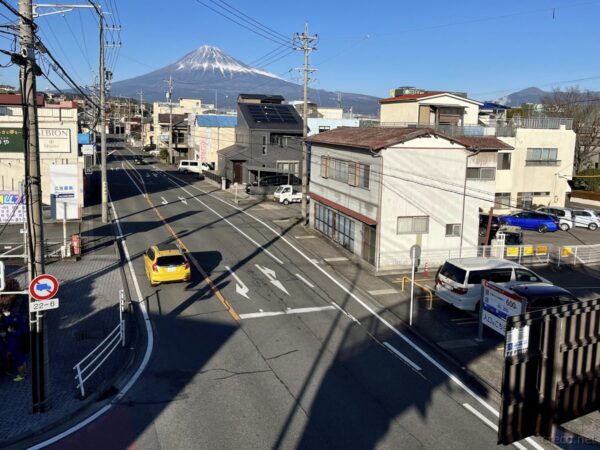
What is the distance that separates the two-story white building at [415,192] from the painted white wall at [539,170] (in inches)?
564

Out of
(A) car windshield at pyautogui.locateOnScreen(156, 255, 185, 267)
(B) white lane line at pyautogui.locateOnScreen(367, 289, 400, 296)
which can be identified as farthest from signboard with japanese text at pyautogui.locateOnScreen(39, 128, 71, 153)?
(B) white lane line at pyautogui.locateOnScreen(367, 289, 400, 296)

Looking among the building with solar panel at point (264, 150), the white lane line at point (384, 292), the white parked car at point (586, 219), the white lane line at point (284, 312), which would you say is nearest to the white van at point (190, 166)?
the building with solar panel at point (264, 150)

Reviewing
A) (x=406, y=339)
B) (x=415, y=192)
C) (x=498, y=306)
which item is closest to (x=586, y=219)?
(x=415, y=192)

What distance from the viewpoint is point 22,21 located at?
10352 mm

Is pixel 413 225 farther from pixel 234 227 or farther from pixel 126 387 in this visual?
pixel 126 387

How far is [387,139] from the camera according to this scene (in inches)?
936

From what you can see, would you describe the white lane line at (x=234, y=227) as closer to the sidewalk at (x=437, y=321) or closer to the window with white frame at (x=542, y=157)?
the sidewalk at (x=437, y=321)

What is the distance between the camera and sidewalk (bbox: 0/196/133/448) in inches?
432

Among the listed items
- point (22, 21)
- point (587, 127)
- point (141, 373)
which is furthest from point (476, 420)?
point (587, 127)

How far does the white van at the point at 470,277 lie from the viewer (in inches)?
709

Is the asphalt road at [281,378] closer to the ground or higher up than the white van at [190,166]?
closer to the ground

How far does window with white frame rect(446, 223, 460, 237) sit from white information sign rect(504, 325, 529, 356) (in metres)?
18.2

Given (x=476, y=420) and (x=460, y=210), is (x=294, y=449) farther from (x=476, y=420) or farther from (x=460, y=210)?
(x=460, y=210)

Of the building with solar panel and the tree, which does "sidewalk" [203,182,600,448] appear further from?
the tree
